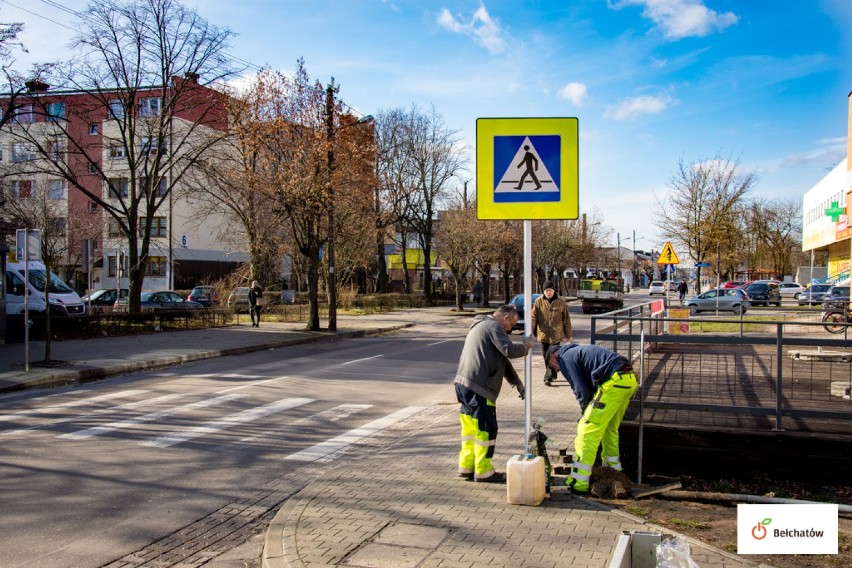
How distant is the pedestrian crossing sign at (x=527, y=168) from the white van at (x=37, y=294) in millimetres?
20020

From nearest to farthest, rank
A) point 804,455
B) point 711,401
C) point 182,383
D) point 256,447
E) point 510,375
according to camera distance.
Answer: point 804,455 < point 510,375 < point 711,401 < point 256,447 < point 182,383

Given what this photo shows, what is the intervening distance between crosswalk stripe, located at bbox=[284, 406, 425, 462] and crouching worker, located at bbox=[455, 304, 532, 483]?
7.28 ft

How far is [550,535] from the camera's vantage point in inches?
194

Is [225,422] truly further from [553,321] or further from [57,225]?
[57,225]

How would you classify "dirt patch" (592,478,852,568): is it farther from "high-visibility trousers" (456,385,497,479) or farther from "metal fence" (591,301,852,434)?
"high-visibility trousers" (456,385,497,479)

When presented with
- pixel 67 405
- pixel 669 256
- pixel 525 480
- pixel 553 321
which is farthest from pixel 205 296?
pixel 525 480

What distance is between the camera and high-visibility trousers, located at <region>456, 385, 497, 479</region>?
634cm

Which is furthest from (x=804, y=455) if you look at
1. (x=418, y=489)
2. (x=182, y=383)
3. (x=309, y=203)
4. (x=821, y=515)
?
(x=309, y=203)

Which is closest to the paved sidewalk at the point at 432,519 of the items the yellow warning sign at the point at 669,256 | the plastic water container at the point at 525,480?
the plastic water container at the point at 525,480

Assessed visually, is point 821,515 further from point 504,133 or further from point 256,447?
point 256,447

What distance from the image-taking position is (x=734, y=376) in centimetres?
936

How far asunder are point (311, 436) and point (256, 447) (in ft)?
2.84

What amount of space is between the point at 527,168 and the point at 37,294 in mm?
24439

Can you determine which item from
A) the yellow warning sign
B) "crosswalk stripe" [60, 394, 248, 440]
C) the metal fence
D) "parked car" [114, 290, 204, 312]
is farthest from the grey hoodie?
"parked car" [114, 290, 204, 312]
